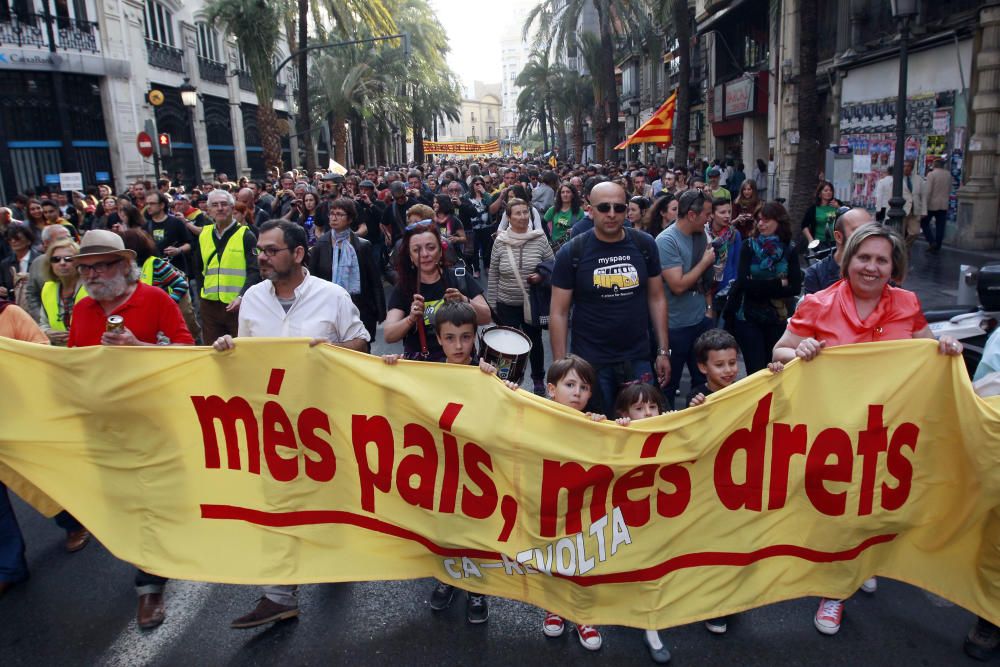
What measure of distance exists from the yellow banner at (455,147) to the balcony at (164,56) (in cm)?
2654

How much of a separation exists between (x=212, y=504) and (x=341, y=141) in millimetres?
38011

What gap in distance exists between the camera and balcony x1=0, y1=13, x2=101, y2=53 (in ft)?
77.1

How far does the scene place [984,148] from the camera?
13.8 metres

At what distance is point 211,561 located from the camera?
12.3 feet

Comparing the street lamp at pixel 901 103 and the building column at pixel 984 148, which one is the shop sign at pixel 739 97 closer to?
the building column at pixel 984 148

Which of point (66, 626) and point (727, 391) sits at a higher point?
point (727, 391)

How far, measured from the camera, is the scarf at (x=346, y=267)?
23.0 ft

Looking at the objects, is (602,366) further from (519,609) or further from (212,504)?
(212,504)

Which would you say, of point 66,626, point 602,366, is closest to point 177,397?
point 66,626

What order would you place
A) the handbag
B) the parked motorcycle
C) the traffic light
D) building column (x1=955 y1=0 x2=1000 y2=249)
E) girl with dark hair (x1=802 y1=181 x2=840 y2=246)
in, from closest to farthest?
the parked motorcycle, the handbag, girl with dark hair (x1=802 y1=181 x2=840 y2=246), building column (x1=955 y1=0 x2=1000 y2=249), the traffic light

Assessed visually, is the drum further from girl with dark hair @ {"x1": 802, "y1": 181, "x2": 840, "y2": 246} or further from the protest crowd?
girl with dark hair @ {"x1": 802, "y1": 181, "x2": 840, "y2": 246}

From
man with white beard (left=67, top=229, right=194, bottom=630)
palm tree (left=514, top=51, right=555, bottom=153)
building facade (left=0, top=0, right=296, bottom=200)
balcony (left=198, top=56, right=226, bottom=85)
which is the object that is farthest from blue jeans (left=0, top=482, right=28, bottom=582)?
palm tree (left=514, top=51, right=555, bottom=153)

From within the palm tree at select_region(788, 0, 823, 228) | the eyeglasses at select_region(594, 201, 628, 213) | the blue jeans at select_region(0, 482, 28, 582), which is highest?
the palm tree at select_region(788, 0, 823, 228)

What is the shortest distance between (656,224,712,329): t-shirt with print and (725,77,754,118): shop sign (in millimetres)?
23210
